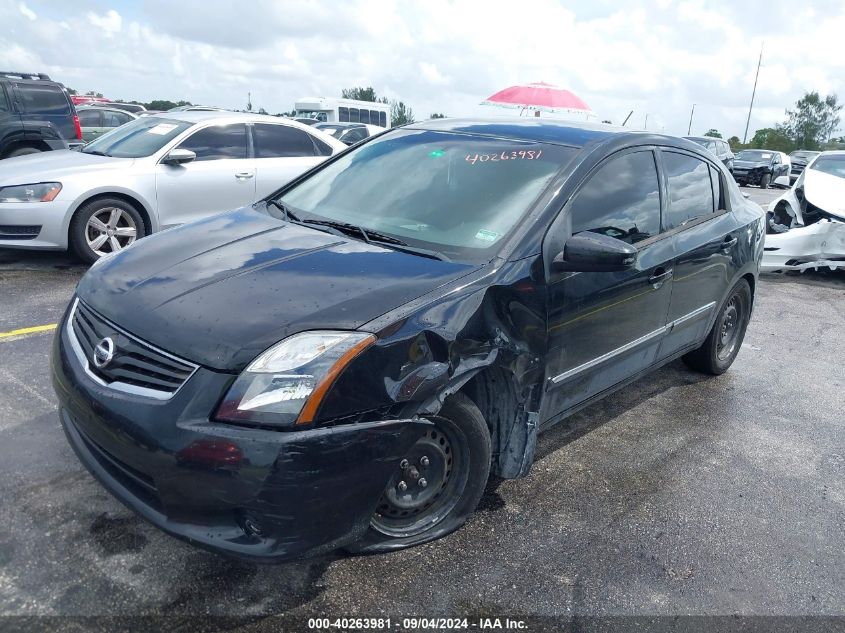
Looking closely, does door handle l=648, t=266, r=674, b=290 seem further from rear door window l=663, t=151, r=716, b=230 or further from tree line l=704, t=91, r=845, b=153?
tree line l=704, t=91, r=845, b=153

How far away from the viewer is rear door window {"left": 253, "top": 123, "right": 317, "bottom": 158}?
767 centimetres

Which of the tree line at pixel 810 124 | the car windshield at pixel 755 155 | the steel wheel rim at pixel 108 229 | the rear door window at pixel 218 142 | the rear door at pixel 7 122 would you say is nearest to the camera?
the steel wheel rim at pixel 108 229

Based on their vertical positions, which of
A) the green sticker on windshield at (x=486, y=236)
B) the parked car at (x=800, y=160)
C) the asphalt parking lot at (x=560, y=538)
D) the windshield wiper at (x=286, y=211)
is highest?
the green sticker on windshield at (x=486, y=236)

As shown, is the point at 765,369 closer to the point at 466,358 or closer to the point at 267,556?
the point at 466,358

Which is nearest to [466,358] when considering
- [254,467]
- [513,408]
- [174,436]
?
[513,408]

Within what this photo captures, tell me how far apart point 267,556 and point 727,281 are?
349 centimetres

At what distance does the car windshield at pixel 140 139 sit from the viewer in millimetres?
7109

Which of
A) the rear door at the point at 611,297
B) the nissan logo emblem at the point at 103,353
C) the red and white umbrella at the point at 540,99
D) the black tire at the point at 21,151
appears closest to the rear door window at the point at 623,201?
the rear door at the point at 611,297

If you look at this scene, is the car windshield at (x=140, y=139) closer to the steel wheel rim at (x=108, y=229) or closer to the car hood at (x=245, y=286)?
the steel wheel rim at (x=108, y=229)

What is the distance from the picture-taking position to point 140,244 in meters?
3.12

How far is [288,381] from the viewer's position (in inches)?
85.9

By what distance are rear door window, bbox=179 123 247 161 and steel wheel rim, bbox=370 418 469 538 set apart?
18.2 ft

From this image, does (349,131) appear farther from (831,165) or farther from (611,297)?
(611,297)

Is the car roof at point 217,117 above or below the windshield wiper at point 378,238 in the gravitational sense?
above
